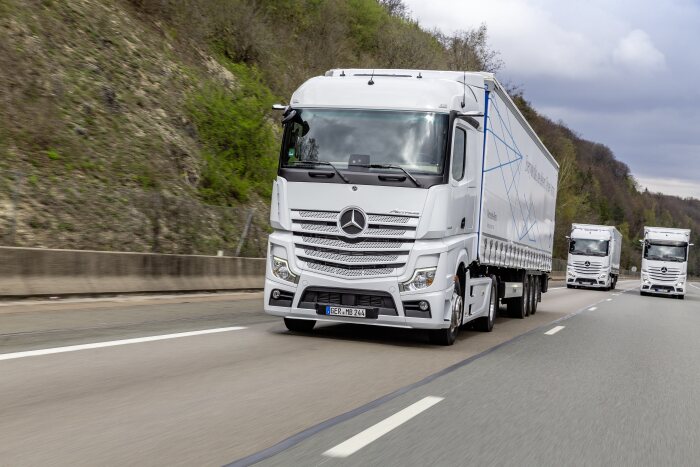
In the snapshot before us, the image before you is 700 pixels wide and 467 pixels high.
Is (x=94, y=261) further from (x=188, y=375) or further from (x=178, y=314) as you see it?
(x=188, y=375)

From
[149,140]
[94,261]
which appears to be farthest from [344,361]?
[149,140]

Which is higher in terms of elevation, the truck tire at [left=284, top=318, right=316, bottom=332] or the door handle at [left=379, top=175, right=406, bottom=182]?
the door handle at [left=379, top=175, right=406, bottom=182]

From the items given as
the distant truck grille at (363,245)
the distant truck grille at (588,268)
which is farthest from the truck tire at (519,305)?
the distant truck grille at (588,268)

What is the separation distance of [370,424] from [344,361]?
10.5ft

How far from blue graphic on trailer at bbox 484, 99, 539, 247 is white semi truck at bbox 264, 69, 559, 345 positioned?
4.45 feet

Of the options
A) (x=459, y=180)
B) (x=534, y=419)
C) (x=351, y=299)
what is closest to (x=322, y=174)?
(x=351, y=299)

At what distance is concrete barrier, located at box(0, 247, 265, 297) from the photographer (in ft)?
40.3

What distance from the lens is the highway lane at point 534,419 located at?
17.5ft

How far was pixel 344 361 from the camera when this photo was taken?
9.28m

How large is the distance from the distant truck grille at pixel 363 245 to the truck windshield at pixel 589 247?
38098mm

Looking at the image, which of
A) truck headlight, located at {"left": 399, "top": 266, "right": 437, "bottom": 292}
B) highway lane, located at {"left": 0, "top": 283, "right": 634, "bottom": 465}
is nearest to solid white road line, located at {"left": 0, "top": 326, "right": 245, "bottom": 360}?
highway lane, located at {"left": 0, "top": 283, "right": 634, "bottom": 465}

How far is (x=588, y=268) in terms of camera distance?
46.7 m

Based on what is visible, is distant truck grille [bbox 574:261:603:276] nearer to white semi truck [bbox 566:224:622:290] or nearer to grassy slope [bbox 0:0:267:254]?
white semi truck [bbox 566:224:622:290]

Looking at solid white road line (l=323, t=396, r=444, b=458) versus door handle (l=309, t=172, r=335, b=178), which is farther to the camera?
door handle (l=309, t=172, r=335, b=178)
